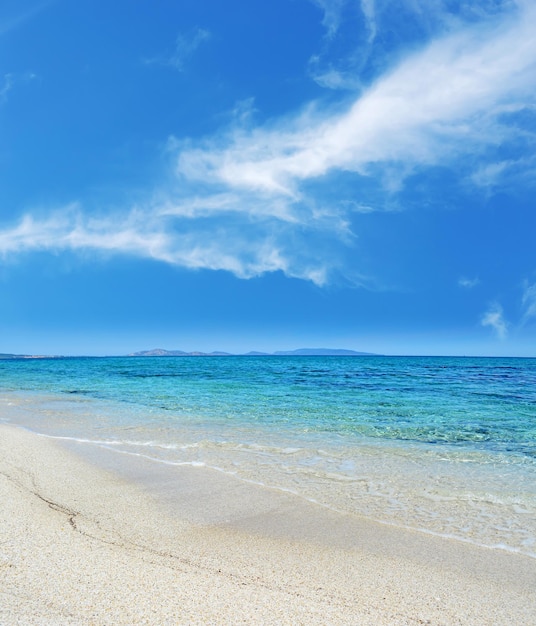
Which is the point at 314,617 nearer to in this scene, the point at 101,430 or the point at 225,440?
the point at 225,440

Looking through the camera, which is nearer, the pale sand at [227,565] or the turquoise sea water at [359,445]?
the pale sand at [227,565]

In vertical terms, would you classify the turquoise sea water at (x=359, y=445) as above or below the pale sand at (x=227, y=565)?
below

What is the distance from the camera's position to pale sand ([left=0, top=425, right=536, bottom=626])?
3.46 metres

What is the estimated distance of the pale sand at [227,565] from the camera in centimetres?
346

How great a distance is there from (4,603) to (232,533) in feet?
8.40

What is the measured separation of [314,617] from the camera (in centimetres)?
342

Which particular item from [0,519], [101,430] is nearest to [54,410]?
[101,430]

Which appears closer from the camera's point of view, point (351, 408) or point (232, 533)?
point (232, 533)

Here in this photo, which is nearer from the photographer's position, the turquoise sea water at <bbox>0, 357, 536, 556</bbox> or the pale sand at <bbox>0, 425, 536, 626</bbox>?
the pale sand at <bbox>0, 425, 536, 626</bbox>

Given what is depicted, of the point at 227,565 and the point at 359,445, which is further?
the point at 359,445

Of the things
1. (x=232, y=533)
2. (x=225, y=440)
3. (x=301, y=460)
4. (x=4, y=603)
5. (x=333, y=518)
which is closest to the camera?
(x=4, y=603)

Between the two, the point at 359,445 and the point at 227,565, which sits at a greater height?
the point at 227,565

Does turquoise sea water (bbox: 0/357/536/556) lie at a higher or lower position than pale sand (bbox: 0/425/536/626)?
lower

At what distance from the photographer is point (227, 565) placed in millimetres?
4379
